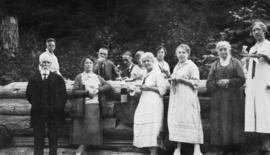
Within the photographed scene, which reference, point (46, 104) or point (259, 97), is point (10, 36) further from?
point (259, 97)

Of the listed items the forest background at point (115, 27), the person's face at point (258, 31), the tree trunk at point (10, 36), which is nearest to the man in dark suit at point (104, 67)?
the person's face at point (258, 31)

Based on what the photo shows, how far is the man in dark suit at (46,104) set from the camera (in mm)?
8258

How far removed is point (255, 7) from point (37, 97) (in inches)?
314

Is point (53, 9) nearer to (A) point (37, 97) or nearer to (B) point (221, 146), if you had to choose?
(A) point (37, 97)

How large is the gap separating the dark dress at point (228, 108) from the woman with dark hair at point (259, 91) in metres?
0.17

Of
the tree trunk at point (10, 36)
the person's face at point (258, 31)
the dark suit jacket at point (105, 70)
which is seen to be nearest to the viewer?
the person's face at point (258, 31)

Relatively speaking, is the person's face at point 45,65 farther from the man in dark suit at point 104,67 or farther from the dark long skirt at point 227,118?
the dark long skirt at point 227,118

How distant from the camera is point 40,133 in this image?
27.2 feet

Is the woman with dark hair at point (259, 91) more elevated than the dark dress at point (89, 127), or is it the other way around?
the woman with dark hair at point (259, 91)

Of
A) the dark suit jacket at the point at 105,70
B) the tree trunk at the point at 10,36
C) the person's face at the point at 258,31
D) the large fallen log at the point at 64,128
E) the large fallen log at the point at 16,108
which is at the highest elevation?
the tree trunk at the point at 10,36

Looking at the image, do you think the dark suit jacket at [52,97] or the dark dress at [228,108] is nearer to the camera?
the dark dress at [228,108]

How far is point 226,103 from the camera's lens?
25.3ft

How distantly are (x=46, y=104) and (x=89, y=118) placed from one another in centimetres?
85

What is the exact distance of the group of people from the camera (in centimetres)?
759
